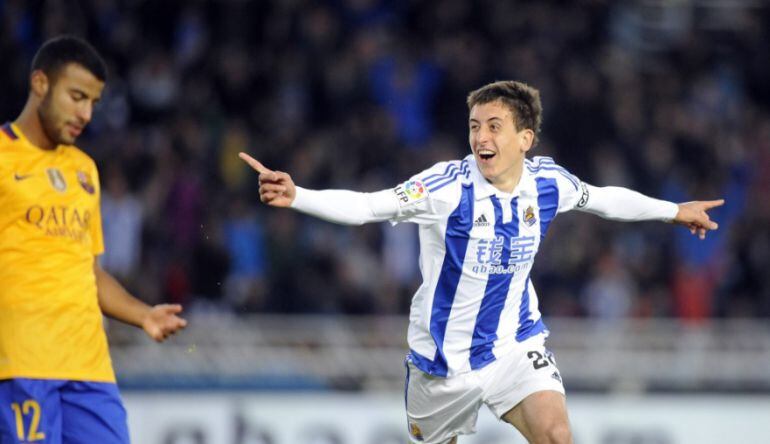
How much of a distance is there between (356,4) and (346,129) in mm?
→ 1786

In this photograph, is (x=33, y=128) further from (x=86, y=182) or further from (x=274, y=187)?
(x=274, y=187)

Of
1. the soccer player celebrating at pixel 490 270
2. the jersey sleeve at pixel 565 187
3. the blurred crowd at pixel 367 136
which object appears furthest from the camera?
the blurred crowd at pixel 367 136

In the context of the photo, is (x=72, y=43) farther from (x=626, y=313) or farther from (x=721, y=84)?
(x=721, y=84)

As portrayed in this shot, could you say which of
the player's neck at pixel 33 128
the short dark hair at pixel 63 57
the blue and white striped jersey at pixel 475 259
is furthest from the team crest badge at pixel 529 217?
the player's neck at pixel 33 128

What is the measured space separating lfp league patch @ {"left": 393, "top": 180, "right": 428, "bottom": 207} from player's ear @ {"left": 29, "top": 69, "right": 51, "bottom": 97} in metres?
1.64

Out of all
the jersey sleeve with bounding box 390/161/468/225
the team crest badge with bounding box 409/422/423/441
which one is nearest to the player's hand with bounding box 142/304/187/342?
the jersey sleeve with bounding box 390/161/468/225

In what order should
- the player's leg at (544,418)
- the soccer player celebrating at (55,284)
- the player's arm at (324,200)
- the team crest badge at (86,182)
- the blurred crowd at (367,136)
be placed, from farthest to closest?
the blurred crowd at (367,136) → the player's leg at (544,418) → the team crest badge at (86,182) → the player's arm at (324,200) → the soccer player celebrating at (55,284)

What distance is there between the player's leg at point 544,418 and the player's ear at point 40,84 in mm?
2686

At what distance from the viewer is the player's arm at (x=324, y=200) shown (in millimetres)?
6062

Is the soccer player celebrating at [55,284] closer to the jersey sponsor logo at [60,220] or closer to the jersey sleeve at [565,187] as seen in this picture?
the jersey sponsor logo at [60,220]

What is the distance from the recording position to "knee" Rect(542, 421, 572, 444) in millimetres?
6742

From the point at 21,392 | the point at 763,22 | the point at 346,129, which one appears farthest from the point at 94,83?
the point at 763,22

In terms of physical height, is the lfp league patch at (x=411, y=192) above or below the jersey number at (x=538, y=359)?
above

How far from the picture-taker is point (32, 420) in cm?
591
